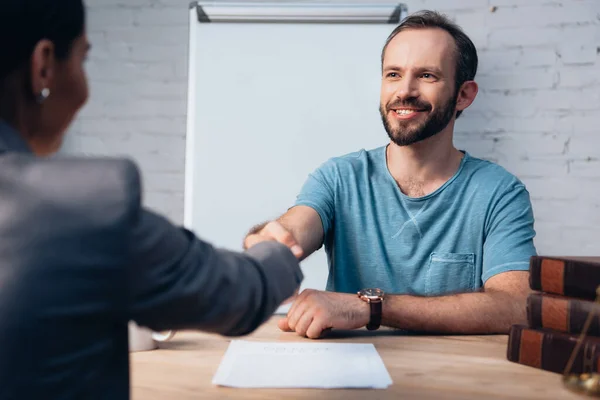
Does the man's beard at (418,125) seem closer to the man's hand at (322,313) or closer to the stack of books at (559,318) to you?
the man's hand at (322,313)

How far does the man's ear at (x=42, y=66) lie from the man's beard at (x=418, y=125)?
3.97 feet

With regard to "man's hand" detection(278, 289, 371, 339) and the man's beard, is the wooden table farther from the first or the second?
the man's beard

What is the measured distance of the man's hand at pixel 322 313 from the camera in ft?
3.31

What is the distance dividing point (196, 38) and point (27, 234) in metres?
1.94

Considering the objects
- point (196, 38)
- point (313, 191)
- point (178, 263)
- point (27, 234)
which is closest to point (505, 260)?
point (313, 191)

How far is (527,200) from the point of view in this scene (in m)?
1.52

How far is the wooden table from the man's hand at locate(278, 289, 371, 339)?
0.02m

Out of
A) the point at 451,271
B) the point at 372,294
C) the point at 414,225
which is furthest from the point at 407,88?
the point at 372,294

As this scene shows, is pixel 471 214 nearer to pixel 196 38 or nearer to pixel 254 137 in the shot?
pixel 254 137

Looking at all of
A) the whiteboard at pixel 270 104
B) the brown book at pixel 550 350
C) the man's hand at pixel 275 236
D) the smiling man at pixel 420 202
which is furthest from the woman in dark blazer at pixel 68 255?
the whiteboard at pixel 270 104

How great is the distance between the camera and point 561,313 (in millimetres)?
812

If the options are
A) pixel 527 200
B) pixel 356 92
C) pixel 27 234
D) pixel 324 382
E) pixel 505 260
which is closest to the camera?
pixel 27 234

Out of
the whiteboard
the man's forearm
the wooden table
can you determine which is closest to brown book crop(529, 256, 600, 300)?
the wooden table

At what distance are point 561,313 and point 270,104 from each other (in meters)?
1.61
